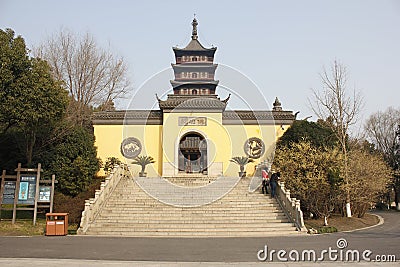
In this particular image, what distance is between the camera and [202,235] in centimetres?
1182

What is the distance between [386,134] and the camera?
104ft

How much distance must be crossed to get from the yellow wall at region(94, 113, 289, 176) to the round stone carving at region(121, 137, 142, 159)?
0.21 meters

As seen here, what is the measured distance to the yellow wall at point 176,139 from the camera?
23.0 metres

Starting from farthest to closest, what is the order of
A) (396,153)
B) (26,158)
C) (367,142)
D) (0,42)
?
1. (367,142)
2. (396,153)
3. (26,158)
4. (0,42)

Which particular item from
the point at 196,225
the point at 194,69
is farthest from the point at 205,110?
the point at 196,225

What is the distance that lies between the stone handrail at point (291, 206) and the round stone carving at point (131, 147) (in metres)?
10.8

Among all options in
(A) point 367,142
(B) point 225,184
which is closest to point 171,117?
(B) point 225,184

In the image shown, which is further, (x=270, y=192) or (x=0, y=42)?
(x=270, y=192)

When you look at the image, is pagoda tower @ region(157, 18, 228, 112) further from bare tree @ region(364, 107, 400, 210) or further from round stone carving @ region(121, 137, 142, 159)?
bare tree @ region(364, 107, 400, 210)

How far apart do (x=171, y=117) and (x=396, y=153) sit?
17.3 metres

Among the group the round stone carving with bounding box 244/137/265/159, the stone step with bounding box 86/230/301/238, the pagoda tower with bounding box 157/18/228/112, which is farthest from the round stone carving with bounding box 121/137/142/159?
the stone step with bounding box 86/230/301/238

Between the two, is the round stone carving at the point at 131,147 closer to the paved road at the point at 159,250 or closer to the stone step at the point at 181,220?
the stone step at the point at 181,220

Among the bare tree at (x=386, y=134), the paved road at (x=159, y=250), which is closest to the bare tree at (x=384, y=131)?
the bare tree at (x=386, y=134)

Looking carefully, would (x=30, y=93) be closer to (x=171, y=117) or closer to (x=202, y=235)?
(x=202, y=235)
